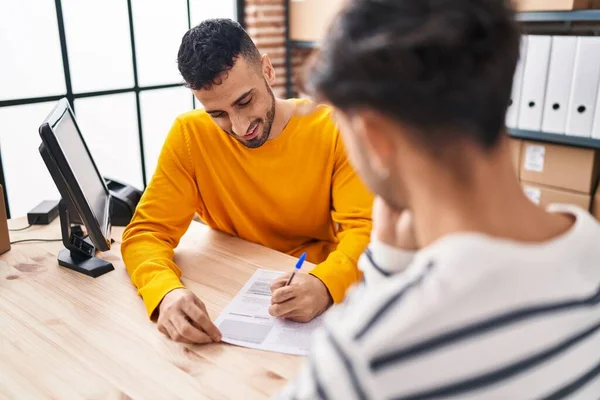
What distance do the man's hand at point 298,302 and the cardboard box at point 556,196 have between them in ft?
4.45

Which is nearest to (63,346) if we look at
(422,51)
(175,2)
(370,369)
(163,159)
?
(163,159)

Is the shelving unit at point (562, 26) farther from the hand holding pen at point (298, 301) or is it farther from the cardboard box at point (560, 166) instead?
the hand holding pen at point (298, 301)

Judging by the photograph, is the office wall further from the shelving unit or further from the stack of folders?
the stack of folders

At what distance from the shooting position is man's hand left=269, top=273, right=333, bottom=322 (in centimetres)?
100

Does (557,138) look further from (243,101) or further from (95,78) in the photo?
(95,78)

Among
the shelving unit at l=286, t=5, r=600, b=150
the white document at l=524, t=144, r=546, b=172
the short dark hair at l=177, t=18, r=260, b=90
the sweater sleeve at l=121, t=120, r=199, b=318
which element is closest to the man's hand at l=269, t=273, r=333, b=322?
the sweater sleeve at l=121, t=120, r=199, b=318

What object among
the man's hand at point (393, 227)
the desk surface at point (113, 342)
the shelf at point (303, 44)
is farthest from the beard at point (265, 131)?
the shelf at point (303, 44)

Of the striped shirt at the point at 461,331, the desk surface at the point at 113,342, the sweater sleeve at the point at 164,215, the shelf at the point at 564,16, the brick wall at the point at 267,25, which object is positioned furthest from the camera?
the brick wall at the point at 267,25

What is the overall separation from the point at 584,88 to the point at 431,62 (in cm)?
177

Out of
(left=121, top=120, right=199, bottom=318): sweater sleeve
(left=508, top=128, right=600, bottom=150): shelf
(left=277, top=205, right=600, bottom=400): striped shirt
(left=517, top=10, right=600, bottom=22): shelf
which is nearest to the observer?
(left=277, top=205, right=600, bottom=400): striped shirt

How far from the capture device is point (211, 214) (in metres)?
1.53

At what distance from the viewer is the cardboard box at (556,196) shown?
207cm

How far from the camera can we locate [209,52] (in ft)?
4.16

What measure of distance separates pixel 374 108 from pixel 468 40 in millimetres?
100
